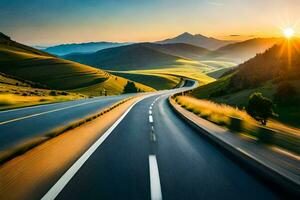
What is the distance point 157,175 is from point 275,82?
48680 mm

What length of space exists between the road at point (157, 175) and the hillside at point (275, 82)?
1086 inches

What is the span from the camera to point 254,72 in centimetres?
6400

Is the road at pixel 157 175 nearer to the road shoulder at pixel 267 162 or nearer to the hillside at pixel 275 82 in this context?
the road shoulder at pixel 267 162

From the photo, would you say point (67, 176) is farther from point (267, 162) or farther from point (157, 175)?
point (267, 162)

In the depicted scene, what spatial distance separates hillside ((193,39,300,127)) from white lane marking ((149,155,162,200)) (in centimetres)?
2903

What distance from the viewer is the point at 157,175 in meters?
6.66

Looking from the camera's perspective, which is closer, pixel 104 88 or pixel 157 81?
pixel 104 88

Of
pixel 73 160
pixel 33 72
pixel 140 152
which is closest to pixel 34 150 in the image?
pixel 73 160

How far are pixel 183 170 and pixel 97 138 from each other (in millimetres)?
5421

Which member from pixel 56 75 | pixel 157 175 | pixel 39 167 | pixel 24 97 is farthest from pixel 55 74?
pixel 157 175

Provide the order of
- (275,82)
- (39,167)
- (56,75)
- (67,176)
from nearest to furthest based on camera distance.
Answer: (67,176) → (39,167) → (275,82) → (56,75)

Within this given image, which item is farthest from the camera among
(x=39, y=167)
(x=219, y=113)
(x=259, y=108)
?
(x=259, y=108)

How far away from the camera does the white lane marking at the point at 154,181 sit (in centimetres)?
533

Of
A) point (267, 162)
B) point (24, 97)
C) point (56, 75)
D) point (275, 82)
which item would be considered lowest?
point (24, 97)
